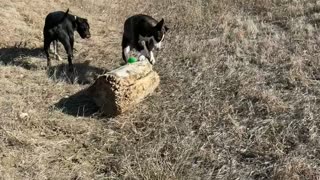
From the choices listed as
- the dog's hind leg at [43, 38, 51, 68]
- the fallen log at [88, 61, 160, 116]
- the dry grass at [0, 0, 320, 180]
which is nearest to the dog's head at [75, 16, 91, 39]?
the dry grass at [0, 0, 320, 180]

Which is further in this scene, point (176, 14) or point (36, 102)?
point (176, 14)

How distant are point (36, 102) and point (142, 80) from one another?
145cm

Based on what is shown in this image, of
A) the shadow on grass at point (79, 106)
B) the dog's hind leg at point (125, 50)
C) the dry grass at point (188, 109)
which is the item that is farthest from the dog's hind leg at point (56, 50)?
the shadow on grass at point (79, 106)

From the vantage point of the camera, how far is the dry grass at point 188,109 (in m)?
5.20

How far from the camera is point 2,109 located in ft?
20.7

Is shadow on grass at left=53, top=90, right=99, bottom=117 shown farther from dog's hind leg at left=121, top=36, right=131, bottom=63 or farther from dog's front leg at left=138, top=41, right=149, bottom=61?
dog's front leg at left=138, top=41, right=149, bottom=61

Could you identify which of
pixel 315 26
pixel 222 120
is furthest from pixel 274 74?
pixel 315 26

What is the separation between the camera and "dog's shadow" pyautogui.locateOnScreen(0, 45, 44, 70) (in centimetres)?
825

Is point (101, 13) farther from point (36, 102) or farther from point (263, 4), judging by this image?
point (36, 102)

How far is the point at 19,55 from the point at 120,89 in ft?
10.2

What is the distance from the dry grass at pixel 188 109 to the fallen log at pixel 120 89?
0.48ft

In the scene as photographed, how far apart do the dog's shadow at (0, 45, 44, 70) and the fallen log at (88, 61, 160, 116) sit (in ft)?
6.30

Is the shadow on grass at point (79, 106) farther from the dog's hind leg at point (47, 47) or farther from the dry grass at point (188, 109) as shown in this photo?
the dog's hind leg at point (47, 47)

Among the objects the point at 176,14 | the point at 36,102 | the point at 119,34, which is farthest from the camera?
the point at 176,14
